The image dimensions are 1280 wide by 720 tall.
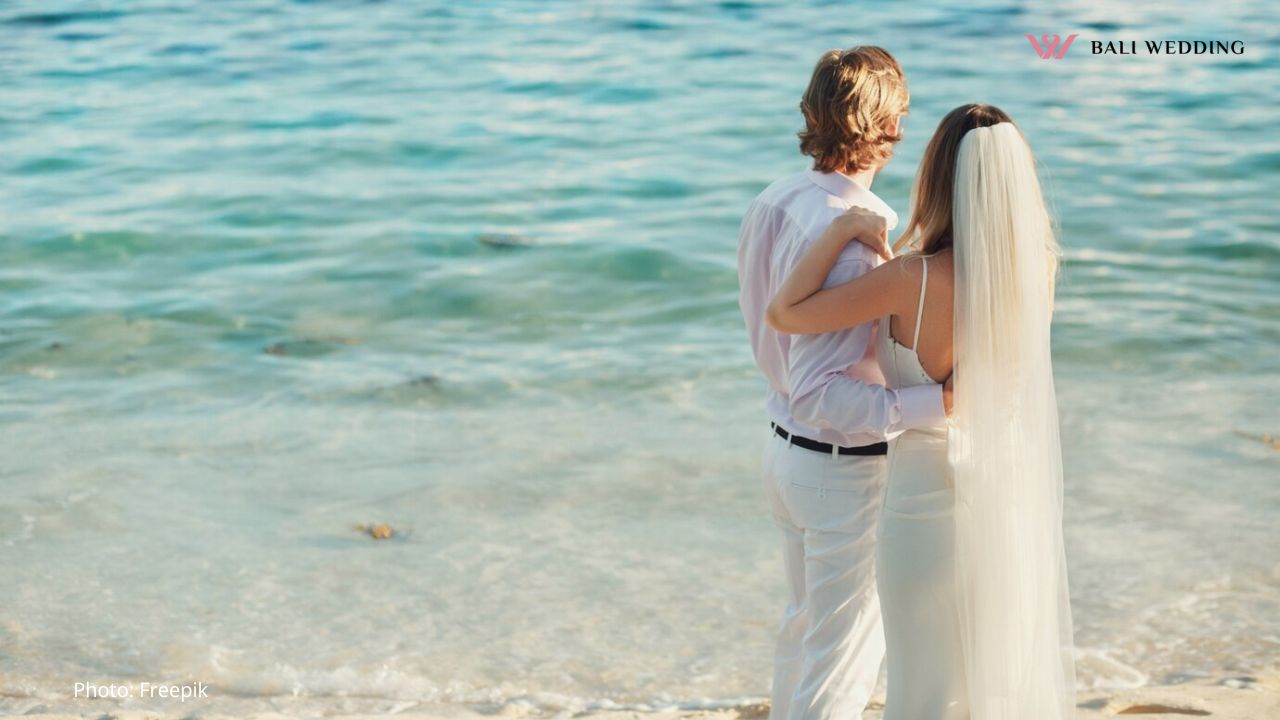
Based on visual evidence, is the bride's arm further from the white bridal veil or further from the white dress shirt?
the white bridal veil

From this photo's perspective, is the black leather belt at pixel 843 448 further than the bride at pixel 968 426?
Yes

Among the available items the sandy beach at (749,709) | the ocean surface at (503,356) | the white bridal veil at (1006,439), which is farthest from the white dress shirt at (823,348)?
the ocean surface at (503,356)

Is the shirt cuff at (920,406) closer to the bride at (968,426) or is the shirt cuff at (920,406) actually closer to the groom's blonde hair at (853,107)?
the bride at (968,426)

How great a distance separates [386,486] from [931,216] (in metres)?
3.67

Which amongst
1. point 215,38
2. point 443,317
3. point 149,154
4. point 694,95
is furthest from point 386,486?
point 215,38

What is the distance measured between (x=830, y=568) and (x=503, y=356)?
493cm

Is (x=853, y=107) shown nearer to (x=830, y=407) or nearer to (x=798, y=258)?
(x=798, y=258)

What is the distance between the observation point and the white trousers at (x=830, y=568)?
119 inches

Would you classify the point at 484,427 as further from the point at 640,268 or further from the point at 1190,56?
the point at 1190,56

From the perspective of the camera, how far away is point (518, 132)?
41.2 feet

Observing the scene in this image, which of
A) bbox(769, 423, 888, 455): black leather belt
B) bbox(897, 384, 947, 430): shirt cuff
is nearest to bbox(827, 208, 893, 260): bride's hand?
bbox(897, 384, 947, 430): shirt cuff

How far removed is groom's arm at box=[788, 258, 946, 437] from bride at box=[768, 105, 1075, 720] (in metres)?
0.05

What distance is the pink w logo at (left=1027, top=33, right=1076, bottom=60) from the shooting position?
14.9m

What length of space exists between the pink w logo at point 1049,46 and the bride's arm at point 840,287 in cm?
1278
